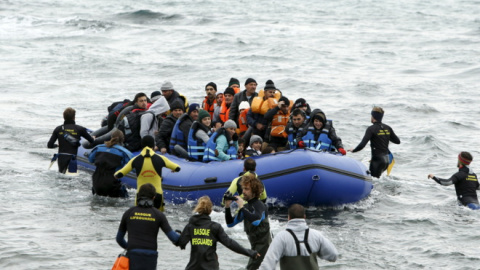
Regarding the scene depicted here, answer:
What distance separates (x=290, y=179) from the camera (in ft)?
37.2

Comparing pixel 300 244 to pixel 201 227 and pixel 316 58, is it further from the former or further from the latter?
pixel 316 58

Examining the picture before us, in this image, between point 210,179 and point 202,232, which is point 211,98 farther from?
point 202,232

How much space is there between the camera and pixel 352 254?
407 inches

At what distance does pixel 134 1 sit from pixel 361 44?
Result: 60.2ft

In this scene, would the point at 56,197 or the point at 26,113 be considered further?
the point at 26,113

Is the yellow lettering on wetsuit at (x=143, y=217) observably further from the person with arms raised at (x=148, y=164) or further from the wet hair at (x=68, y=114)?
the wet hair at (x=68, y=114)

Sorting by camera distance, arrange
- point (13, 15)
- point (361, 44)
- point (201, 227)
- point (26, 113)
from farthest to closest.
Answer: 1. point (13, 15)
2. point (361, 44)
3. point (26, 113)
4. point (201, 227)

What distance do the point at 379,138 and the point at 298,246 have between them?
6693 millimetres

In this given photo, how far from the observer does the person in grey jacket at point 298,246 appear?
23.1ft

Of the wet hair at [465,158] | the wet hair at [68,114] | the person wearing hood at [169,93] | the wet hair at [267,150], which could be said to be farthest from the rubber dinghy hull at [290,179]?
the wet hair at [68,114]

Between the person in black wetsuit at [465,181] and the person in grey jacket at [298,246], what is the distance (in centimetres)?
545

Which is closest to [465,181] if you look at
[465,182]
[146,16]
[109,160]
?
[465,182]

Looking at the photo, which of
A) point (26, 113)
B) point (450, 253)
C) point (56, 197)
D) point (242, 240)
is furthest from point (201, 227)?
point (26, 113)

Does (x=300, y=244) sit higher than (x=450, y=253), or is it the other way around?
(x=300, y=244)
